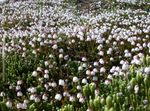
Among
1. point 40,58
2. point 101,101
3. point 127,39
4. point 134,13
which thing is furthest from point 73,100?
point 134,13

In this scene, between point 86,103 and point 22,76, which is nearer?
point 86,103

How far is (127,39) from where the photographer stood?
1298 cm

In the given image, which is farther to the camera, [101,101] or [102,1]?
[102,1]

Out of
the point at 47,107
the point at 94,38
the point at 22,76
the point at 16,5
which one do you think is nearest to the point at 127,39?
the point at 94,38

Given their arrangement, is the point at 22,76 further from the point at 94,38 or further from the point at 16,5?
the point at 16,5

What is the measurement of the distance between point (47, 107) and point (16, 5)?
22.8 m

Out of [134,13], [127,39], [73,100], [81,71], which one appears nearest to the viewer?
[73,100]

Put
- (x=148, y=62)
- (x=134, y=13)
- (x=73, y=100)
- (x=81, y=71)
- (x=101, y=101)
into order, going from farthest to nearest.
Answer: (x=134, y=13) → (x=81, y=71) → (x=148, y=62) → (x=73, y=100) → (x=101, y=101)

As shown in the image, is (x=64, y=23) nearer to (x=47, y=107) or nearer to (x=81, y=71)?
(x=81, y=71)

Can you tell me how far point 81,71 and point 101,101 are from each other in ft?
12.6

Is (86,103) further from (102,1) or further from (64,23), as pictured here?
(102,1)

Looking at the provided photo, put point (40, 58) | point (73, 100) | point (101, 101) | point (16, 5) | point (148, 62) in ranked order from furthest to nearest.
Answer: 1. point (16, 5)
2. point (40, 58)
3. point (148, 62)
4. point (73, 100)
5. point (101, 101)

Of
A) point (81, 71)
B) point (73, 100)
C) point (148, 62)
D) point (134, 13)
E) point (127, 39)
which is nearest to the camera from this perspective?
point (73, 100)

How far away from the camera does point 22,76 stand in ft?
34.6
